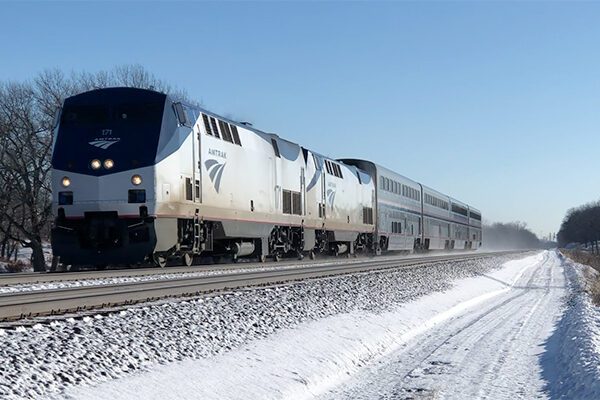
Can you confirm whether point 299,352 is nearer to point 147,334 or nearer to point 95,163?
point 147,334

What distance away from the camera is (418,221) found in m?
49.6

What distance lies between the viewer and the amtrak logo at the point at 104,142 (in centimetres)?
1741

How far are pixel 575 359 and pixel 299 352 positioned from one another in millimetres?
3899

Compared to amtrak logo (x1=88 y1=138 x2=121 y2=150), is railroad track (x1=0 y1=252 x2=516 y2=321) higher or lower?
lower

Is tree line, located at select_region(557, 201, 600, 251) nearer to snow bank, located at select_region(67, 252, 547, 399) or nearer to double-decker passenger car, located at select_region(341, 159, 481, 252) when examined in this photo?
double-decker passenger car, located at select_region(341, 159, 481, 252)

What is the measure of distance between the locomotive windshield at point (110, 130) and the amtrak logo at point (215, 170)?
8.06 ft

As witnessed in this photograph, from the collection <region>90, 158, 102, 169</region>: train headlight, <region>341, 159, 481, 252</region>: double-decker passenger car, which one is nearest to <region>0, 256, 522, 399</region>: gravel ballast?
<region>90, 158, 102, 169</region>: train headlight

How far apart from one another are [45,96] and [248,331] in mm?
38301

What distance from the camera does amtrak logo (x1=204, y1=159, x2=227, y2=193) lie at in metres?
19.6

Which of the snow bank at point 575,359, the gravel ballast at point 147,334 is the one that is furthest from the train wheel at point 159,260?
the snow bank at point 575,359

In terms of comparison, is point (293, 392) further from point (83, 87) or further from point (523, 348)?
point (83, 87)

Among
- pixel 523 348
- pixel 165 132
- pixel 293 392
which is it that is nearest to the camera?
pixel 293 392

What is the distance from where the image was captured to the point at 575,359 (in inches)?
372

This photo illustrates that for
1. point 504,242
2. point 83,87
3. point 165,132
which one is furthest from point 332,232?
point 504,242
